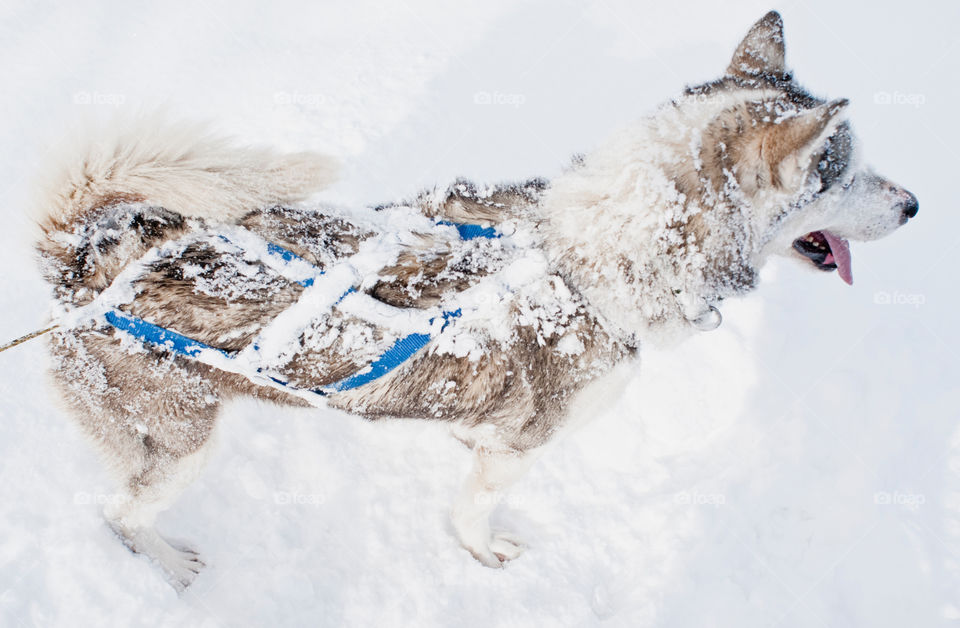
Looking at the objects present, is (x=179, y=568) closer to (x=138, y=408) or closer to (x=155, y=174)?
(x=138, y=408)

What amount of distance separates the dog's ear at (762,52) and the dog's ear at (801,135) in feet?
1.82

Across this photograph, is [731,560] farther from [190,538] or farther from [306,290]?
[190,538]

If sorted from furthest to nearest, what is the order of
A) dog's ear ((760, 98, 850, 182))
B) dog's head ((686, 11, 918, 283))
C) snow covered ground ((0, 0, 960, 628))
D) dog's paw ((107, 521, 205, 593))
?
snow covered ground ((0, 0, 960, 628)) < dog's paw ((107, 521, 205, 593)) < dog's head ((686, 11, 918, 283)) < dog's ear ((760, 98, 850, 182))

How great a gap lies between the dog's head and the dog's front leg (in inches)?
49.4

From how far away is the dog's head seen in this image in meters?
1.59

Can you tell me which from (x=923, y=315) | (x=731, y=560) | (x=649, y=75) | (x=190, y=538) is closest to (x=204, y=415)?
(x=190, y=538)

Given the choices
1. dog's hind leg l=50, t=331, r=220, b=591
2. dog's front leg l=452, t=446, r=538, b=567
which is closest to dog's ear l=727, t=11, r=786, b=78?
dog's front leg l=452, t=446, r=538, b=567

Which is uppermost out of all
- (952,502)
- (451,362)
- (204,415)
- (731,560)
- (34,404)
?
(451,362)

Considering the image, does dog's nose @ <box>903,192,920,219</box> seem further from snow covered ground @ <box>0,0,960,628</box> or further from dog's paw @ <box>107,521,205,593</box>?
dog's paw @ <box>107,521,205,593</box>

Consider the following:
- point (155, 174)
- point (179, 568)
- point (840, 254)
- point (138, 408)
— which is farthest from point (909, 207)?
point (179, 568)

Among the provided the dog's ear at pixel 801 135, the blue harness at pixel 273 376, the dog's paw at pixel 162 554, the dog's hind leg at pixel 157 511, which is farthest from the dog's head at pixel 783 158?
the dog's paw at pixel 162 554

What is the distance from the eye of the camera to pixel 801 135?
1.52m

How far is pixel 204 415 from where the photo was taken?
6.44 feet

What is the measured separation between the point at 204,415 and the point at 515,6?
506 centimetres
